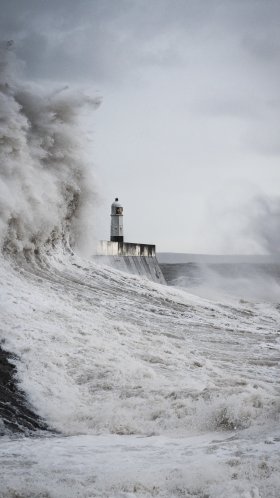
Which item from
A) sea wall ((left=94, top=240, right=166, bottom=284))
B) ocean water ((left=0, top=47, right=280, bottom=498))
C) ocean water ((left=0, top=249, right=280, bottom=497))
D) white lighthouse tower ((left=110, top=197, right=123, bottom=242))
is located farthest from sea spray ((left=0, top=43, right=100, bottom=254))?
white lighthouse tower ((left=110, top=197, right=123, bottom=242))

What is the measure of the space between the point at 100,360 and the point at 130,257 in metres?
9.74

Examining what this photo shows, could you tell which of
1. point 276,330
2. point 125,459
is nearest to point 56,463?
point 125,459

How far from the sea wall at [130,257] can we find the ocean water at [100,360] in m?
2.39

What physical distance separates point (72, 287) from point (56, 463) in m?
4.47

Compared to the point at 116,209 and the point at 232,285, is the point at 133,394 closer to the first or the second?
the point at 116,209

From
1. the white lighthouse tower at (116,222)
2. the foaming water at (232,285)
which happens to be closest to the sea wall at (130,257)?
the white lighthouse tower at (116,222)

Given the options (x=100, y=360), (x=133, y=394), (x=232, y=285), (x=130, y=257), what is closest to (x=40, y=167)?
(x=100, y=360)

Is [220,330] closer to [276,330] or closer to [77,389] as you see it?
[276,330]

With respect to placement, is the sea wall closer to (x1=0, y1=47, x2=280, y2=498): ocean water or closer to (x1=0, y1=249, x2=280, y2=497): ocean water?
(x1=0, y1=47, x2=280, y2=498): ocean water

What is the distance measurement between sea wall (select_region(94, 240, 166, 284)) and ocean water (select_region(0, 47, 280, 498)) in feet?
7.83

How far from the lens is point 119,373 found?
442 centimetres

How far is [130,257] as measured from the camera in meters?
14.4

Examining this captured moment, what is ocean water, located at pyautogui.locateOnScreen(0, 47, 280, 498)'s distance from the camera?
2.61m

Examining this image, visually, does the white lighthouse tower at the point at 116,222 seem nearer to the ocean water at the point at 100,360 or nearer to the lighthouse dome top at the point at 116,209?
the lighthouse dome top at the point at 116,209
